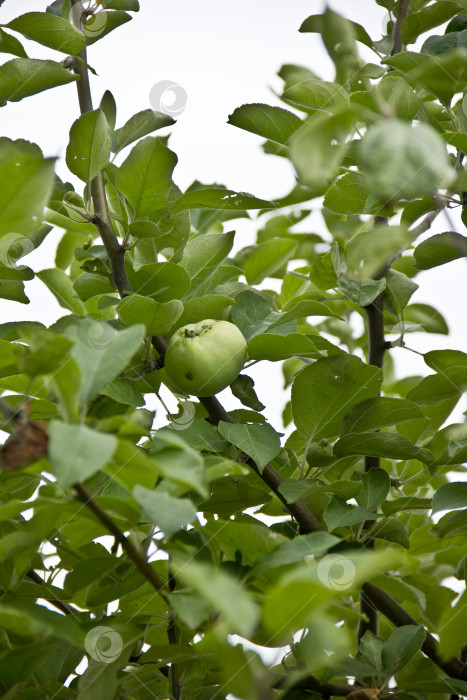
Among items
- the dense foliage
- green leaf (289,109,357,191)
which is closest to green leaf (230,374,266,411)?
the dense foliage

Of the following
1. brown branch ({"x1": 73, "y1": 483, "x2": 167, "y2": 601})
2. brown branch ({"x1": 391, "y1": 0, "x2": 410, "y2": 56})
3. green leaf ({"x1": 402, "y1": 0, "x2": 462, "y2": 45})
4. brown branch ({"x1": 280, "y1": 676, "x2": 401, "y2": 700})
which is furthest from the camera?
brown branch ({"x1": 391, "y1": 0, "x2": 410, "y2": 56})

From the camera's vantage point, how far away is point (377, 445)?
72 cm

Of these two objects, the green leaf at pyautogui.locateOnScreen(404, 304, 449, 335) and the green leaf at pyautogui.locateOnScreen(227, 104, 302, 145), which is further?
the green leaf at pyautogui.locateOnScreen(404, 304, 449, 335)

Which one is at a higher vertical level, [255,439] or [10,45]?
[10,45]

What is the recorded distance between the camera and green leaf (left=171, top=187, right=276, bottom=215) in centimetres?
80

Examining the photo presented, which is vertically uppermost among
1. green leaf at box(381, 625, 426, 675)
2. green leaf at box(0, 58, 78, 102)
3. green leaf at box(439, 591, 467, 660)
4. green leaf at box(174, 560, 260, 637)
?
green leaf at box(0, 58, 78, 102)

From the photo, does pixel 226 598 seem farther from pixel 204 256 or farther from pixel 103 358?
pixel 204 256

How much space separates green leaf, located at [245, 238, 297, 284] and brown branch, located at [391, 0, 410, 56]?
0.99 ft

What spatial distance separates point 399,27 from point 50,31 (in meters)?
0.49

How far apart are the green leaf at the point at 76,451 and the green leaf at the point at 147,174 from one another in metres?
0.44

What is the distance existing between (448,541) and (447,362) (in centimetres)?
24

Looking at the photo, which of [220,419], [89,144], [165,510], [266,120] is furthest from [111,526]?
[266,120]

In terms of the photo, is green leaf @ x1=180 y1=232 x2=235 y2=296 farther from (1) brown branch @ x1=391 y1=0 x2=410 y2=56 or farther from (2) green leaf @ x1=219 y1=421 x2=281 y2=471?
(1) brown branch @ x1=391 y1=0 x2=410 y2=56

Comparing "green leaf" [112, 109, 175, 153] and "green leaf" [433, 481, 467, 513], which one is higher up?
"green leaf" [112, 109, 175, 153]
